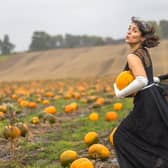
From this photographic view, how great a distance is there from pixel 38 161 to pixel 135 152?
235 centimetres

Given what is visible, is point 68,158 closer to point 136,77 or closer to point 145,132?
point 145,132

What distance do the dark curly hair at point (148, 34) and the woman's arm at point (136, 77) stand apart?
0.27m

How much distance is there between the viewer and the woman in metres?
5.16

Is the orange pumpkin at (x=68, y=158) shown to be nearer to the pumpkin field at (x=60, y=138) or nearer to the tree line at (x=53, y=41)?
the pumpkin field at (x=60, y=138)

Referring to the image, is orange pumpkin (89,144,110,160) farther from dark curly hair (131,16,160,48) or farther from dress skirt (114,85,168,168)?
dark curly hair (131,16,160,48)

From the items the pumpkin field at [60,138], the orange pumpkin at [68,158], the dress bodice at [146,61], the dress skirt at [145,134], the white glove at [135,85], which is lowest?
the pumpkin field at [60,138]

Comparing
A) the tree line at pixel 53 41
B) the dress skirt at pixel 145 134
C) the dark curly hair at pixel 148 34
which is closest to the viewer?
the dress skirt at pixel 145 134

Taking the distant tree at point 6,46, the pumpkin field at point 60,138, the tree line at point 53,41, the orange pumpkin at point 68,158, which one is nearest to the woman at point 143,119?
the pumpkin field at point 60,138

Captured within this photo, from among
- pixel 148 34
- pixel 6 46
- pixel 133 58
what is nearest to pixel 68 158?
pixel 133 58

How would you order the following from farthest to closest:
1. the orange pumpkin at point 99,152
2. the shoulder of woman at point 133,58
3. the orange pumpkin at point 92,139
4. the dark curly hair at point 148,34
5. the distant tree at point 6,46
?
the distant tree at point 6,46 < the orange pumpkin at point 92,139 < the orange pumpkin at point 99,152 < the dark curly hair at point 148,34 < the shoulder of woman at point 133,58

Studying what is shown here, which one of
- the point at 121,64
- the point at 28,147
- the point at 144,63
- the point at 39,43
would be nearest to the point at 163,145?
the point at 144,63

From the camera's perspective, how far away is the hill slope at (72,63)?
161 ft

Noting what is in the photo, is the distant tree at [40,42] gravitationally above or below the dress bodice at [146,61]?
below

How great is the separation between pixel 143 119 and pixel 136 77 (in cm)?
46
